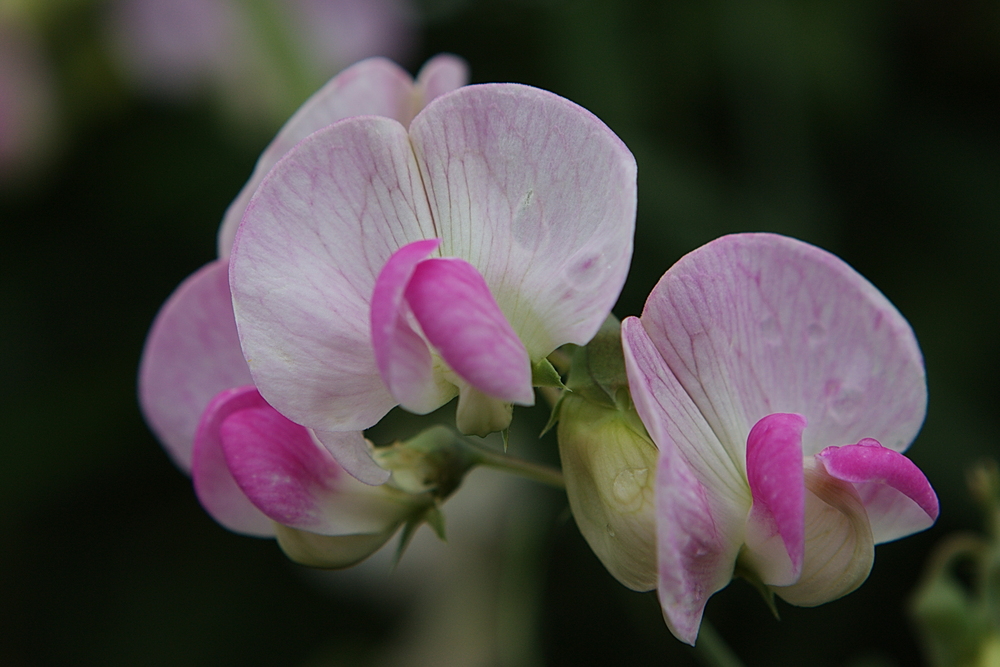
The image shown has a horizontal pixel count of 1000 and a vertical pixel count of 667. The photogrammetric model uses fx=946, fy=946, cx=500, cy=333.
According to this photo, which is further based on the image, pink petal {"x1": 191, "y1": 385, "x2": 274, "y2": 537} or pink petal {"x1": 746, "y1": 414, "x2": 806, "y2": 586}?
pink petal {"x1": 191, "y1": 385, "x2": 274, "y2": 537}

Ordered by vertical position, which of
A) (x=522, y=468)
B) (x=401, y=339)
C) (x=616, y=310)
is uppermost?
(x=401, y=339)

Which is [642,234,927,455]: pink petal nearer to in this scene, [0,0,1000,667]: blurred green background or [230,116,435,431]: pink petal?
[230,116,435,431]: pink petal

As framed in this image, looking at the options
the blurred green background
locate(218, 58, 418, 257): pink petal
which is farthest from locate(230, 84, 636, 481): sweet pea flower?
the blurred green background

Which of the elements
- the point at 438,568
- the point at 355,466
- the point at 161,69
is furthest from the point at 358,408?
the point at 161,69

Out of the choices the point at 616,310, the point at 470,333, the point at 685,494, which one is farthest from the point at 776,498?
the point at 616,310

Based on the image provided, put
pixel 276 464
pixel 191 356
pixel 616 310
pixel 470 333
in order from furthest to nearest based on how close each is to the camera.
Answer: pixel 616 310, pixel 191 356, pixel 276 464, pixel 470 333

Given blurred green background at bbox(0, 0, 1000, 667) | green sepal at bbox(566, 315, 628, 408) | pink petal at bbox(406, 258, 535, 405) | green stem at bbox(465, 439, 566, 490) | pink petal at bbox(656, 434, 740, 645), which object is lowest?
blurred green background at bbox(0, 0, 1000, 667)

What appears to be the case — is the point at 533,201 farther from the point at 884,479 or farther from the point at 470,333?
the point at 884,479
